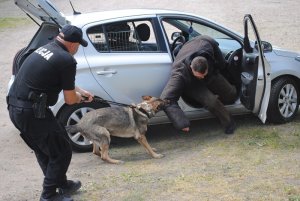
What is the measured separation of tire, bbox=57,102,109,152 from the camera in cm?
635

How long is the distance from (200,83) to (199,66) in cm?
40

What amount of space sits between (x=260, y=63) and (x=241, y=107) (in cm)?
78

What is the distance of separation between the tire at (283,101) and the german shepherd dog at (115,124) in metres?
1.62

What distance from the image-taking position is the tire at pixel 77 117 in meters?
6.35

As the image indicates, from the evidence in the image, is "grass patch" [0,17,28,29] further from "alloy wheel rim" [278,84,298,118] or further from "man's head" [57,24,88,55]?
"man's head" [57,24,88,55]

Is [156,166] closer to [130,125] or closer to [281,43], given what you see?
[130,125]

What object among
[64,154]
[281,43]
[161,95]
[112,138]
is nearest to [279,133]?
[161,95]

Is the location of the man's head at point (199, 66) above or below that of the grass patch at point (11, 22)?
above

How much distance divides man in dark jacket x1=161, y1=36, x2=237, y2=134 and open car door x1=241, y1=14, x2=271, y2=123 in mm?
225

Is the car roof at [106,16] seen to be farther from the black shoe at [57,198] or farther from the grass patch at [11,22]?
the grass patch at [11,22]

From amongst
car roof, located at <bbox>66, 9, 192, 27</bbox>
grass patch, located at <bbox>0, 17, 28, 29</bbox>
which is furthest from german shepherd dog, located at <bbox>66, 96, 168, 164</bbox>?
grass patch, located at <bbox>0, 17, 28, 29</bbox>

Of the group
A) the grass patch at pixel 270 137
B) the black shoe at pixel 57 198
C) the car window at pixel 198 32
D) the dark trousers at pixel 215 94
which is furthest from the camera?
the car window at pixel 198 32

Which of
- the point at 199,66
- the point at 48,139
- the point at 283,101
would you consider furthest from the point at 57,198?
the point at 283,101

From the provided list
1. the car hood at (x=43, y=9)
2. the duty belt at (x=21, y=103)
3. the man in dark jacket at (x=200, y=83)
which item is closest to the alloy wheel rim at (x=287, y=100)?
the man in dark jacket at (x=200, y=83)
